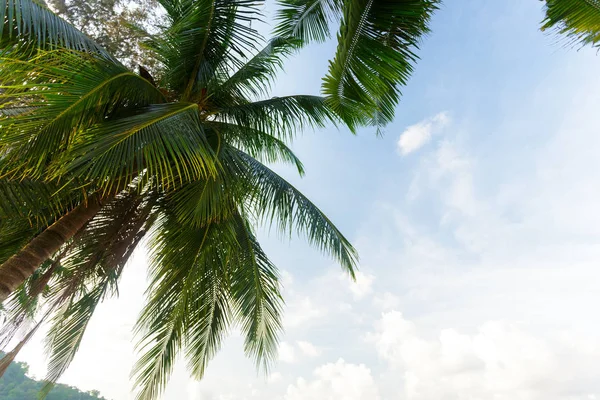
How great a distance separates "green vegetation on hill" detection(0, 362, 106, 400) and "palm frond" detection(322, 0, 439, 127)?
3614 cm

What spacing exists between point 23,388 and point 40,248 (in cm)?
3798

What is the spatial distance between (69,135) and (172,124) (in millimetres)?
1113

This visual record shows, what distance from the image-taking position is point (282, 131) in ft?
21.4

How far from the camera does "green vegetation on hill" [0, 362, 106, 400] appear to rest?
1256 inches

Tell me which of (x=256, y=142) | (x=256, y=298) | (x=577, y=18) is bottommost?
(x=577, y=18)

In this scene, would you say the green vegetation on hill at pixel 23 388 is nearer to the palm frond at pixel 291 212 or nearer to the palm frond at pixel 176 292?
the palm frond at pixel 176 292

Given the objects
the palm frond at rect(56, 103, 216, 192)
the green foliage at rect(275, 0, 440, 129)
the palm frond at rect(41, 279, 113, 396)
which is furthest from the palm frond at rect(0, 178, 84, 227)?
the green foliage at rect(275, 0, 440, 129)

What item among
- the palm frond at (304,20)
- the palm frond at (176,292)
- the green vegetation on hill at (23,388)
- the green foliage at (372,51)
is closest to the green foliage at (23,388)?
the green vegetation on hill at (23,388)

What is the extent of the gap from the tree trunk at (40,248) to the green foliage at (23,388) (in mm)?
32719

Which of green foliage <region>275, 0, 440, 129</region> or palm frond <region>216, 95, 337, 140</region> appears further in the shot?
palm frond <region>216, 95, 337, 140</region>

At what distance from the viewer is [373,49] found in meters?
3.04

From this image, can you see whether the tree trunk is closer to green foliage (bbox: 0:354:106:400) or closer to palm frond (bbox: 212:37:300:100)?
palm frond (bbox: 212:37:300:100)

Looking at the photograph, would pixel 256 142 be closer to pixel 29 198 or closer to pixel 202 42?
pixel 202 42

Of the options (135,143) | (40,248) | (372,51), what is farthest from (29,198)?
(372,51)
